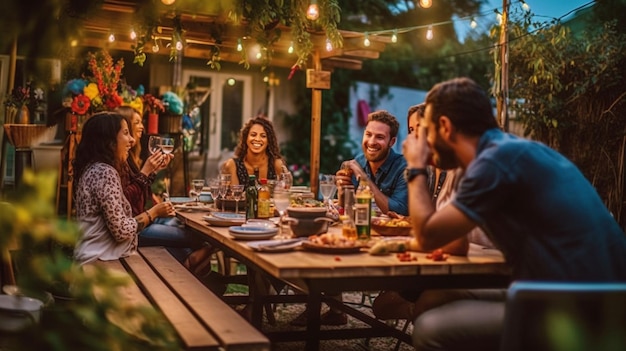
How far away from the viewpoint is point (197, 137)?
37.1ft

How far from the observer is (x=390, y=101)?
14.5m

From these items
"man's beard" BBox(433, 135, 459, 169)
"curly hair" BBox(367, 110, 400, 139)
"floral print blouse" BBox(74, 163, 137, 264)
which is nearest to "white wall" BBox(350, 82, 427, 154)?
"curly hair" BBox(367, 110, 400, 139)

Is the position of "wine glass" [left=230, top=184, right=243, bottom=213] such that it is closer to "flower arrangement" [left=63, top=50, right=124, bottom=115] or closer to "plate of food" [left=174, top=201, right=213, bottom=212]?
"plate of food" [left=174, top=201, right=213, bottom=212]

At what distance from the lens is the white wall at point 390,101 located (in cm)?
1371

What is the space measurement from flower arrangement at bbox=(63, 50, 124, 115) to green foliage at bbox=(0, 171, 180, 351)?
20.1 ft

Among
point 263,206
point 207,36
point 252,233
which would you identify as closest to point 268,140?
point 263,206

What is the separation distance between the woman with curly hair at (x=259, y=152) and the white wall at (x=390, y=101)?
24.3ft

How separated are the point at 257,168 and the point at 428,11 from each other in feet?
40.6

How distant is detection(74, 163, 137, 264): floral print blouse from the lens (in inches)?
158

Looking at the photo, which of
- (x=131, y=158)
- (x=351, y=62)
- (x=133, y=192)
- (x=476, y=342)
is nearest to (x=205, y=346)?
(x=476, y=342)

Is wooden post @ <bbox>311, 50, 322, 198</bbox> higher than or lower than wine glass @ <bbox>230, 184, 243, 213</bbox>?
higher

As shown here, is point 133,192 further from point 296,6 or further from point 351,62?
point 351,62

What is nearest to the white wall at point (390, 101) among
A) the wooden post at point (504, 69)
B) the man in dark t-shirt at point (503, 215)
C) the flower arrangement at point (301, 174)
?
the flower arrangement at point (301, 174)

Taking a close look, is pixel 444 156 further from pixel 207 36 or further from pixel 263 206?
pixel 207 36
